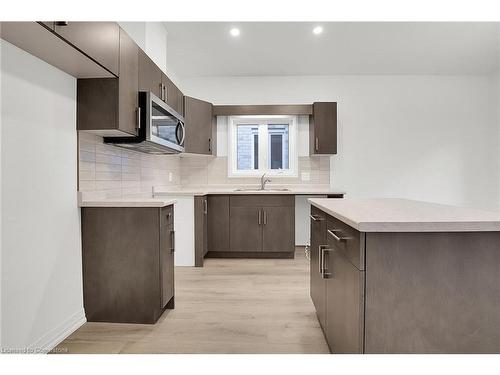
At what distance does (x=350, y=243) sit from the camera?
1.23 m

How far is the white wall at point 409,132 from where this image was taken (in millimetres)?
4375

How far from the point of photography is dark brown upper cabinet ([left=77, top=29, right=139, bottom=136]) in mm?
1936

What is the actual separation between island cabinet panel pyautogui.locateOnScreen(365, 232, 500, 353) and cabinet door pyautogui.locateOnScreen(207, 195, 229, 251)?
2740 mm

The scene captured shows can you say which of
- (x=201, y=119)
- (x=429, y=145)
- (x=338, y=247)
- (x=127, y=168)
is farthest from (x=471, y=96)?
Answer: (x=127, y=168)

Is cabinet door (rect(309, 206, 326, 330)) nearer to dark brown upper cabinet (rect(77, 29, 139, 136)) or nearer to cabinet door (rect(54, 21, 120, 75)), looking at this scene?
dark brown upper cabinet (rect(77, 29, 139, 136))

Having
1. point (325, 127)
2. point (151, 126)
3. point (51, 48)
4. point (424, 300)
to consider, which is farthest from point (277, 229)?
point (51, 48)

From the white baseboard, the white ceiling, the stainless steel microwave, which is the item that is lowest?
the white baseboard

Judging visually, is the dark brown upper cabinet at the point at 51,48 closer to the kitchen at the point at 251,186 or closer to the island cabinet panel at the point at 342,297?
the kitchen at the point at 251,186

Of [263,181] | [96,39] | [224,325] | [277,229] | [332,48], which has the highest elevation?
[332,48]

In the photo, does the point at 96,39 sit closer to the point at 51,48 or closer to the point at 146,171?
the point at 51,48

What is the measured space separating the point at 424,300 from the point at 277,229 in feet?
8.71

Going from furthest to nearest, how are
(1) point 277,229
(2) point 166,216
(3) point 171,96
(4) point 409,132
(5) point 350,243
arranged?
1. (4) point 409,132
2. (1) point 277,229
3. (3) point 171,96
4. (2) point 166,216
5. (5) point 350,243

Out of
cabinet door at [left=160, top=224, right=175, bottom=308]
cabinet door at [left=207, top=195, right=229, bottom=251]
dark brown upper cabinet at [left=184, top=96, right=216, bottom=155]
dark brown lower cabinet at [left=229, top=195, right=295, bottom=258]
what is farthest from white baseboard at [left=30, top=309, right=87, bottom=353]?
dark brown upper cabinet at [left=184, top=96, right=216, bottom=155]
